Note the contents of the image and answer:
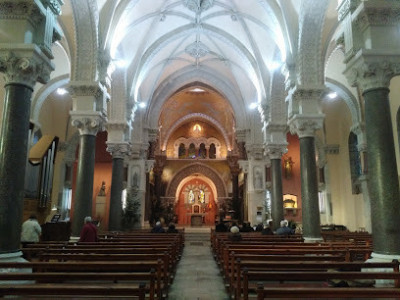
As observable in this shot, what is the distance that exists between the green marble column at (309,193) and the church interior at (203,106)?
3cm

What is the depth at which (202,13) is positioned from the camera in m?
17.3

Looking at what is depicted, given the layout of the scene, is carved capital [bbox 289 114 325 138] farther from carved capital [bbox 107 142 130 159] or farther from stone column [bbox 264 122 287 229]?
carved capital [bbox 107 142 130 159]

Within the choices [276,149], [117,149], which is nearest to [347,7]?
[276,149]

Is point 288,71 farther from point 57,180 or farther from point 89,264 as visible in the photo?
point 57,180

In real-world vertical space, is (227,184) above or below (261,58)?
below

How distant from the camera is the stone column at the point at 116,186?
1597 centimetres

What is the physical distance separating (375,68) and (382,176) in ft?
6.70

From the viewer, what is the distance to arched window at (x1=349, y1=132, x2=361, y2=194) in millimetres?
21041

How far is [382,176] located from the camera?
20.7 feet

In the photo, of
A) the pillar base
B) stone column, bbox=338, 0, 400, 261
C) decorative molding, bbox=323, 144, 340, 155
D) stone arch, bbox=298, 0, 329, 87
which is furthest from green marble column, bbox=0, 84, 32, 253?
decorative molding, bbox=323, 144, 340, 155

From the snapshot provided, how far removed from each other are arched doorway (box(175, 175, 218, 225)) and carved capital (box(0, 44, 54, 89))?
27215mm

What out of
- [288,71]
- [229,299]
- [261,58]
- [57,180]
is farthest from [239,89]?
[229,299]

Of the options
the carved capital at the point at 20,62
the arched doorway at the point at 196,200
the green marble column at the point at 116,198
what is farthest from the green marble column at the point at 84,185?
the arched doorway at the point at 196,200

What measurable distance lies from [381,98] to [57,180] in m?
20.0
